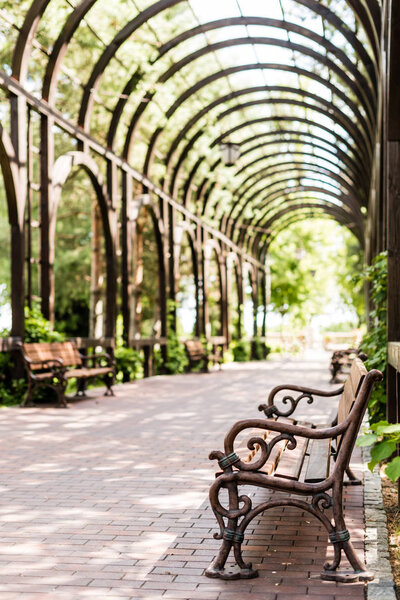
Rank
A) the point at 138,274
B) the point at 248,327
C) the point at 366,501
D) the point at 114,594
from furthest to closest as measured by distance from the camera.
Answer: the point at 248,327
the point at 138,274
the point at 366,501
the point at 114,594

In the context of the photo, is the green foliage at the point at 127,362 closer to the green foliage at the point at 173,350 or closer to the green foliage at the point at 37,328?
the green foliage at the point at 37,328

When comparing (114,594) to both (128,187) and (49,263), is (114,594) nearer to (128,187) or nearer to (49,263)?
(49,263)

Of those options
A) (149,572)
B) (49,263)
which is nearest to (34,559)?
(149,572)

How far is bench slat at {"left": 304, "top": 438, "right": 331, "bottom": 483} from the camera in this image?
3.91m

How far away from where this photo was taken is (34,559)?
378cm

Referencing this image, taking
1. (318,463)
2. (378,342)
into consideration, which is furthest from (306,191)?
(318,463)

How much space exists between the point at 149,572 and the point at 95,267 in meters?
18.6

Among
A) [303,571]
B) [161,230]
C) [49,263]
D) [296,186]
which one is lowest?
[303,571]

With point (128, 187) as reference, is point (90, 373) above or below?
below

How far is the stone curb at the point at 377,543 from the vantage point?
3295mm

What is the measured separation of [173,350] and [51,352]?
855 centimetres

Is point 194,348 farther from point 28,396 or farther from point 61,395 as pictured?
point 28,396

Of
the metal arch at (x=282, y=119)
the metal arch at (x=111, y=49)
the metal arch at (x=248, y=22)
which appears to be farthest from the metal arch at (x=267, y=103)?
the metal arch at (x=111, y=49)

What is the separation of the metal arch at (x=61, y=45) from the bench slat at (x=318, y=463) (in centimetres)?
851
